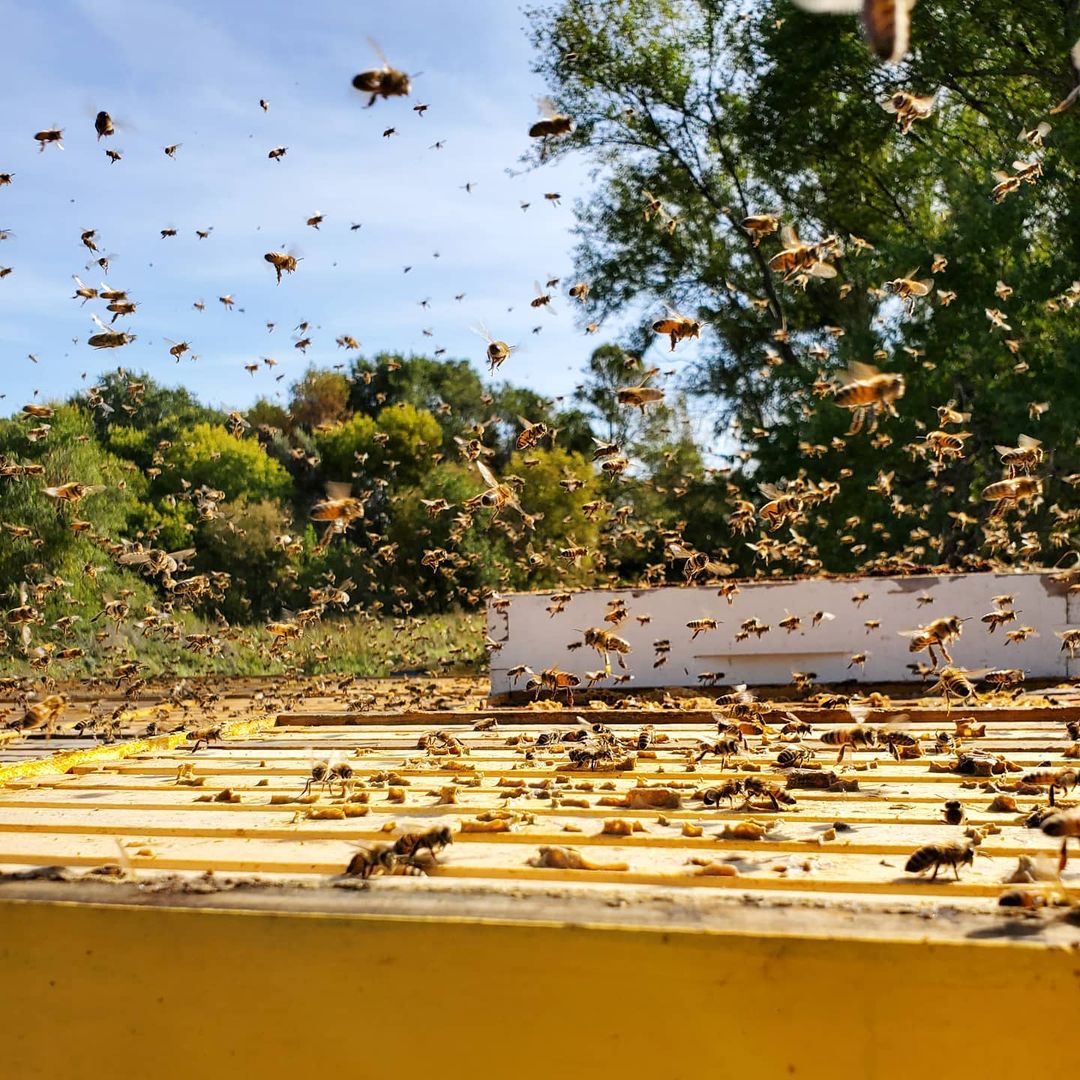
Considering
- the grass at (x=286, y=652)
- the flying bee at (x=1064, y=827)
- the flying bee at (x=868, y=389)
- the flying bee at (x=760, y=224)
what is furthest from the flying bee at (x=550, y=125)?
the grass at (x=286, y=652)

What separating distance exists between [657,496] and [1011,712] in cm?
3109

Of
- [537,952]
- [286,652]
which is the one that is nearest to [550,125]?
[537,952]

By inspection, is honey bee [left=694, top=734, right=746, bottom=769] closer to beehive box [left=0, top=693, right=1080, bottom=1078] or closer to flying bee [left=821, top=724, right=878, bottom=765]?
flying bee [left=821, top=724, right=878, bottom=765]

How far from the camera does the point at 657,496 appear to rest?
37.1m

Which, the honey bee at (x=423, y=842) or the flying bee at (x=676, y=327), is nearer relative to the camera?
the honey bee at (x=423, y=842)

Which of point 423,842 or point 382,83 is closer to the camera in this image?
point 423,842

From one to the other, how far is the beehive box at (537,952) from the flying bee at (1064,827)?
6 centimetres

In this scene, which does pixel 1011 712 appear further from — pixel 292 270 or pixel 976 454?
pixel 976 454

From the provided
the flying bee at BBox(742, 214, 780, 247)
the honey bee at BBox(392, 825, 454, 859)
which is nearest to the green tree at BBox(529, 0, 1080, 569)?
the flying bee at BBox(742, 214, 780, 247)

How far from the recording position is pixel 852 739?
468cm

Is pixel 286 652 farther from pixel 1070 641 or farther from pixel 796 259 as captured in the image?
pixel 796 259

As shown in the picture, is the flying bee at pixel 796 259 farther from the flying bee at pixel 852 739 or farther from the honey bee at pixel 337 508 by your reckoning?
the flying bee at pixel 852 739

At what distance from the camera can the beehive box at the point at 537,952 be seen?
195cm

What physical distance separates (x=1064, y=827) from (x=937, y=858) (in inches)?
11.7
